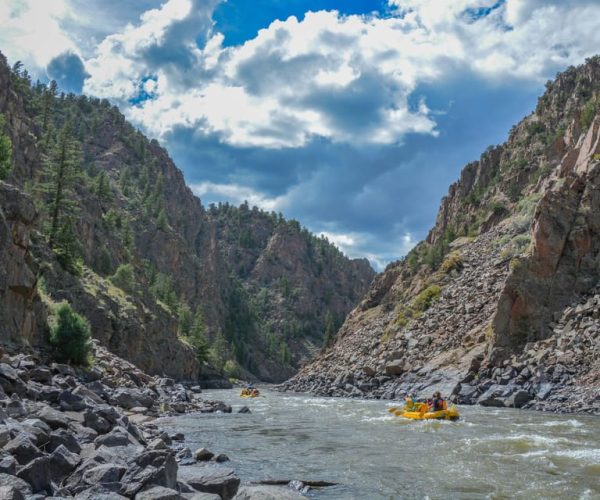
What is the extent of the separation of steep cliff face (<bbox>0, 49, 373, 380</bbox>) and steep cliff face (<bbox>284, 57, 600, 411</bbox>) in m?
22.7

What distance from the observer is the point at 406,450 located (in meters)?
18.3

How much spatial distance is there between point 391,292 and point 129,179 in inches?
4123

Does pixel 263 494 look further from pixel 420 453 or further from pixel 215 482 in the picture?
pixel 420 453

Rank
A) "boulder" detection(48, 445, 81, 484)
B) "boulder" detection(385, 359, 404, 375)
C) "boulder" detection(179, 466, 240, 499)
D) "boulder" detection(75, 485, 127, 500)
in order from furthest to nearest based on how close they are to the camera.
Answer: "boulder" detection(385, 359, 404, 375)
"boulder" detection(179, 466, 240, 499)
"boulder" detection(48, 445, 81, 484)
"boulder" detection(75, 485, 127, 500)

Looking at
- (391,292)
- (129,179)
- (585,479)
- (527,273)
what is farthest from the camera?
(129,179)

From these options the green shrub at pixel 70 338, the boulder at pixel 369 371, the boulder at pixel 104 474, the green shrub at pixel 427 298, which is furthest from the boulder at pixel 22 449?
the green shrub at pixel 427 298

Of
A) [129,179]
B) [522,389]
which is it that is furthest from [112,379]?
[129,179]

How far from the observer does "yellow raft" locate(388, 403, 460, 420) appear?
2675 centimetres

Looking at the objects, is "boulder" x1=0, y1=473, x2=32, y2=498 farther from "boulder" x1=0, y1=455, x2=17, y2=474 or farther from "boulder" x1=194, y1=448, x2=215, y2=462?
"boulder" x1=194, y1=448, x2=215, y2=462

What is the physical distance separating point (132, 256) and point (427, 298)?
5192 centimetres

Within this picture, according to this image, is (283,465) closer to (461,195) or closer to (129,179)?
(461,195)

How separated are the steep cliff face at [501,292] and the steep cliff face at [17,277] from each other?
26376 millimetres

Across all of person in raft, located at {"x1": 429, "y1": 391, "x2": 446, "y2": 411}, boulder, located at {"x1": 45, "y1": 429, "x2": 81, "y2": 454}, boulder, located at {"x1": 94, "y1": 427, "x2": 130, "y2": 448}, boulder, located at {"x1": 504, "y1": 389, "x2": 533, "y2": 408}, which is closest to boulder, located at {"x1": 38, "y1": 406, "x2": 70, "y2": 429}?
boulder, located at {"x1": 94, "y1": 427, "x2": 130, "y2": 448}

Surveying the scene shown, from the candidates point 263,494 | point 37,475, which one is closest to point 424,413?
point 263,494
